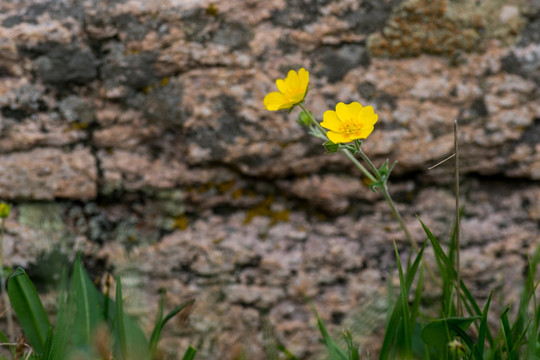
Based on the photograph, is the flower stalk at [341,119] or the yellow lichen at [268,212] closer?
the flower stalk at [341,119]

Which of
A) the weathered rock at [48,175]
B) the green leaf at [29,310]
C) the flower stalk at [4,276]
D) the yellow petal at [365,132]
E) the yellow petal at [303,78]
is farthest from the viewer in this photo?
the weathered rock at [48,175]

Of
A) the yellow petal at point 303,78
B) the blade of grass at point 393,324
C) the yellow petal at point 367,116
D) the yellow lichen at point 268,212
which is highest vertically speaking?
the yellow petal at point 303,78

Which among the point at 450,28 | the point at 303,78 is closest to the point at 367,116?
the point at 303,78

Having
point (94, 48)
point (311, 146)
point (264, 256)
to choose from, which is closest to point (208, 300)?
point (264, 256)

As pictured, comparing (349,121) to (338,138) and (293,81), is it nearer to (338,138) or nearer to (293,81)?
(338,138)

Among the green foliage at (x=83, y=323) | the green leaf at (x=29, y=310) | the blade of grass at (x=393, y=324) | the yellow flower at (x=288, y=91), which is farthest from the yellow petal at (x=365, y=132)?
the green leaf at (x=29, y=310)

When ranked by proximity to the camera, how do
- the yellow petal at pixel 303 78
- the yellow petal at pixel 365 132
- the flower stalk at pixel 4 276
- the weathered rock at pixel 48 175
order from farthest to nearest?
the weathered rock at pixel 48 175 → the flower stalk at pixel 4 276 → the yellow petal at pixel 303 78 → the yellow petal at pixel 365 132

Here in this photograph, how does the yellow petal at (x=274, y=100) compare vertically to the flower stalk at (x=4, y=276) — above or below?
above

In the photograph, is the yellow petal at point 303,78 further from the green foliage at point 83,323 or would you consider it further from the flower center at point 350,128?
the green foliage at point 83,323
